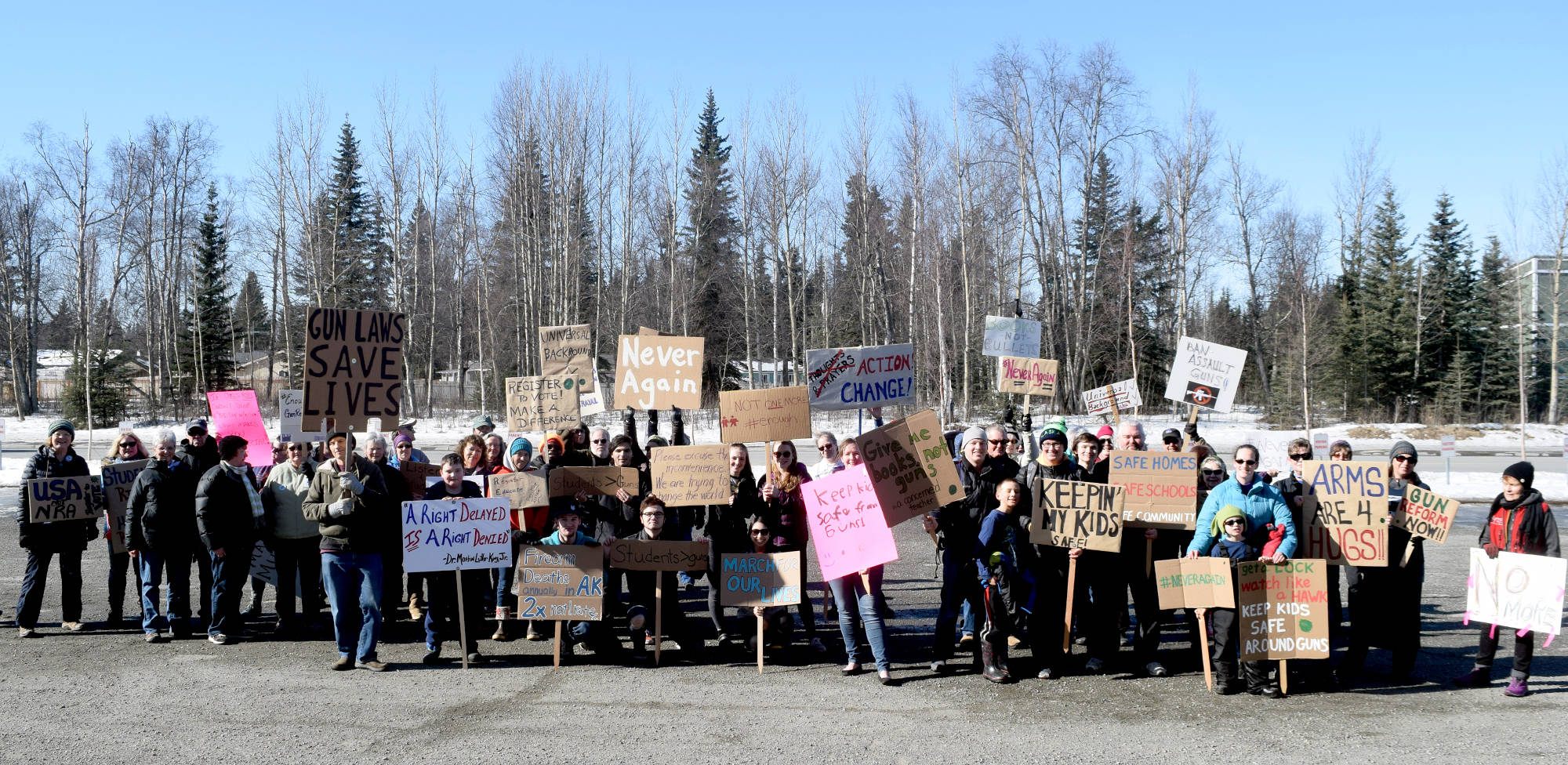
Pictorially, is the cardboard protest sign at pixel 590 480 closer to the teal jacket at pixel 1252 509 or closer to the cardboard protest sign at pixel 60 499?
the cardboard protest sign at pixel 60 499

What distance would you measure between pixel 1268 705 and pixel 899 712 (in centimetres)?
263

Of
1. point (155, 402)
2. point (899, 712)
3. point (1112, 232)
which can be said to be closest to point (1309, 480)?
point (899, 712)

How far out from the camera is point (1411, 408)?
41531mm

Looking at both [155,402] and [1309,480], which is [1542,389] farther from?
[155,402]

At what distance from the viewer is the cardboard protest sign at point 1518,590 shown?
6.82 metres

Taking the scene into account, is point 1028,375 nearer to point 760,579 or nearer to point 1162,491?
point 1162,491

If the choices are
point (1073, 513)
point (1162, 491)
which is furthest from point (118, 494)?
point (1162, 491)

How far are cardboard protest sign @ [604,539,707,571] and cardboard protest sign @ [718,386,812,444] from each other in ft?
7.64

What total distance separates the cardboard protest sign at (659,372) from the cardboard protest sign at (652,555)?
133 inches

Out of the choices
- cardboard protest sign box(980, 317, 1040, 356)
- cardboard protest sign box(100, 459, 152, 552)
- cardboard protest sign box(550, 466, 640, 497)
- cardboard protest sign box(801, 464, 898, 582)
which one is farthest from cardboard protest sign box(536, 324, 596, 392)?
cardboard protest sign box(801, 464, 898, 582)

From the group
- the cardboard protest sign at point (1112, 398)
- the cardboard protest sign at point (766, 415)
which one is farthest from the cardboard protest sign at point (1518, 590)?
the cardboard protest sign at point (1112, 398)

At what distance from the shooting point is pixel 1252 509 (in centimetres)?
736

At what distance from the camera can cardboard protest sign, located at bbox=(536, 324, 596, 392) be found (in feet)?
45.8

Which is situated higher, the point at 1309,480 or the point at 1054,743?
the point at 1309,480
